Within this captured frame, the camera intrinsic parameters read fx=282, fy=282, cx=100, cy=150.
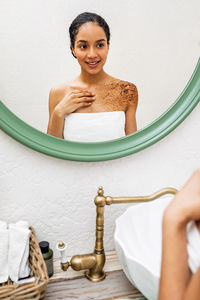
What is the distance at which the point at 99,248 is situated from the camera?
90 cm

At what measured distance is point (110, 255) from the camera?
3.31ft

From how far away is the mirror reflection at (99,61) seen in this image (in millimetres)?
770

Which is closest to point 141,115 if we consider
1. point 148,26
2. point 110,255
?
point 148,26

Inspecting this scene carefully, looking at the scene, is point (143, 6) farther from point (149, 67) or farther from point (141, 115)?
point (141, 115)

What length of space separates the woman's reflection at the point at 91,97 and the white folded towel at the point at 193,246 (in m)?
0.39

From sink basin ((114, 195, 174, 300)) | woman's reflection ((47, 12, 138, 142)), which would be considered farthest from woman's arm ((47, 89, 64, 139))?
sink basin ((114, 195, 174, 300))

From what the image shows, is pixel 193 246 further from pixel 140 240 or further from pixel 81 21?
pixel 81 21

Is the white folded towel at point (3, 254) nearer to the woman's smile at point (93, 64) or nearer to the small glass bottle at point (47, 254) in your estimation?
the small glass bottle at point (47, 254)

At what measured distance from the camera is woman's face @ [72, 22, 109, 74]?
2.63ft

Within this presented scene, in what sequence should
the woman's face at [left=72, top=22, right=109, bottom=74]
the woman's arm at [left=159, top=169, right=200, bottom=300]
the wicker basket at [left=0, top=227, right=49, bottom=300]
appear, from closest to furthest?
the woman's arm at [left=159, top=169, right=200, bottom=300] → the wicker basket at [left=0, top=227, right=49, bottom=300] → the woman's face at [left=72, top=22, right=109, bottom=74]

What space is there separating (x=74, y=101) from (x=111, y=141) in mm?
173

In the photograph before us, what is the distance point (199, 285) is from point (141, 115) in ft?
1.77

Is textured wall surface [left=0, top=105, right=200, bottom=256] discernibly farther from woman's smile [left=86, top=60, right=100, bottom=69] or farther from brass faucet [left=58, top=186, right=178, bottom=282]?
woman's smile [left=86, top=60, right=100, bottom=69]

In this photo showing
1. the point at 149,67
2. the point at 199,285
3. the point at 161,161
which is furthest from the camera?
the point at 161,161
